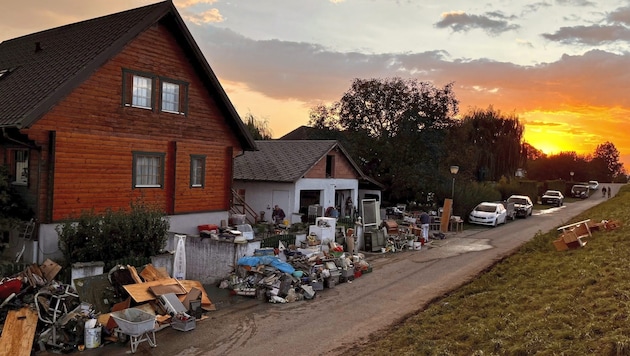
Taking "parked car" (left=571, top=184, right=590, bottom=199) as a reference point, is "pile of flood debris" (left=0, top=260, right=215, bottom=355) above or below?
below

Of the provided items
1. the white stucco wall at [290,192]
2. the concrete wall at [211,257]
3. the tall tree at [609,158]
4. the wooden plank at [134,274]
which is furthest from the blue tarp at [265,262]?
the tall tree at [609,158]

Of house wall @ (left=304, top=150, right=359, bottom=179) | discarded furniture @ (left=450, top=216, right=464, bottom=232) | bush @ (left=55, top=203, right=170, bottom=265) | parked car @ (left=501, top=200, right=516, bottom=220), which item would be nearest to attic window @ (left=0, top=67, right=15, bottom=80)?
bush @ (left=55, top=203, right=170, bottom=265)

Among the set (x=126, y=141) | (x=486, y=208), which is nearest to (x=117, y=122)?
(x=126, y=141)

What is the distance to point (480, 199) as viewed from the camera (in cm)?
3759

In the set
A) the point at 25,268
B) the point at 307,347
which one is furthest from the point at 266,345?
the point at 25,268

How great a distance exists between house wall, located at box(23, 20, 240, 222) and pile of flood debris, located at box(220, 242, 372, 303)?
199 inches

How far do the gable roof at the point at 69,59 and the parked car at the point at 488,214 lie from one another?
18.8 metres

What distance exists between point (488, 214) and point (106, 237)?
26738mm

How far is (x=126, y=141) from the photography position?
17141 millimetres

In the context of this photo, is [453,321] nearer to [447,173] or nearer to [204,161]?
[204,161]

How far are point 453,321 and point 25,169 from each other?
13530 mm

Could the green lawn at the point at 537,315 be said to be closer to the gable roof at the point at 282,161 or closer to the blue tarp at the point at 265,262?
the blue tarp at the point at 265,262

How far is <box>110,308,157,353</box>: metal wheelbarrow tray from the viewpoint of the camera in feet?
32.6

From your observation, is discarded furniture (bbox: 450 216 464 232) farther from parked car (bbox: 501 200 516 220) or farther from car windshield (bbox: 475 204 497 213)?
parked car (bbox: 501 200 516 220)
